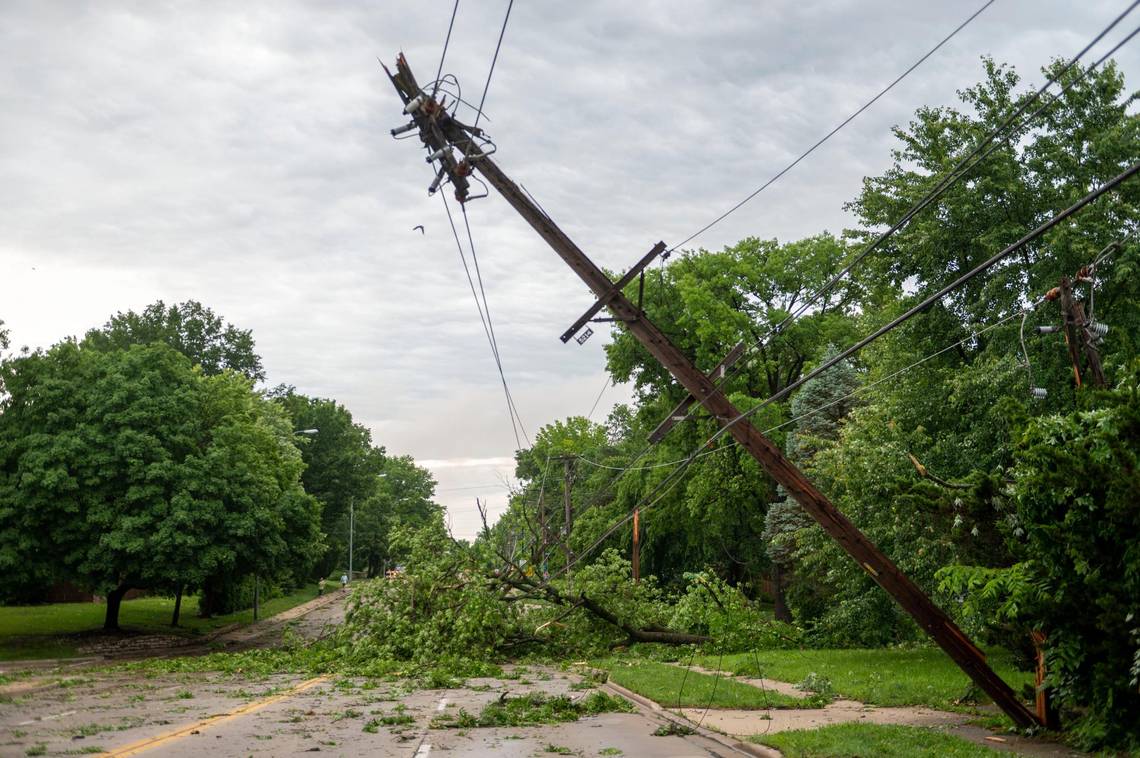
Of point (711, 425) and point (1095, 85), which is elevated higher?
Result: point (1095, 85)

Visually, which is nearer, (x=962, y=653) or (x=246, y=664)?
(x=962, y=653)

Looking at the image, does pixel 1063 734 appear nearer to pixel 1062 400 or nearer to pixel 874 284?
pixel 1062 400

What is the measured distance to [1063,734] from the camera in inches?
471

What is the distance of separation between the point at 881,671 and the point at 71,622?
3202 cm

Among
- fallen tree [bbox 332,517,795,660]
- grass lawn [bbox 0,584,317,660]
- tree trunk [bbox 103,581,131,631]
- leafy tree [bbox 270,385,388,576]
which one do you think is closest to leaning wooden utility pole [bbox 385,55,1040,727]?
fallen tree [bbox 332,517,795,660]

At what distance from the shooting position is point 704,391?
1477 cm

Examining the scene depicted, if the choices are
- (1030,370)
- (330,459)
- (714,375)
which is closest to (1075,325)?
(1030,370)

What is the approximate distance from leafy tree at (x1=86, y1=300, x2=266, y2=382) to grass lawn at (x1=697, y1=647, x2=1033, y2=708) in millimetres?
55091

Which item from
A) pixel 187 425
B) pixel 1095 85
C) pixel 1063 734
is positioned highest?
pixel 1095 85

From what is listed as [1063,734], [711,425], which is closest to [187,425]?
[711,425]

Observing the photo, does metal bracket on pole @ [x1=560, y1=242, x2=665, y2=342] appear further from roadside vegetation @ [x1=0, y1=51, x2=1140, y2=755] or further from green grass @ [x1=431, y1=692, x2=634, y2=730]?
green grass @ [x1=431, y1=692, x2=634, y2=730]

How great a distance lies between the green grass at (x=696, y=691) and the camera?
53.4 feet

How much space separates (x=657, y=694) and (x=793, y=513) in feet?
63.6

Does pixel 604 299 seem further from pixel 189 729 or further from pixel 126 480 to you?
pixel 126 480
